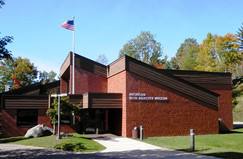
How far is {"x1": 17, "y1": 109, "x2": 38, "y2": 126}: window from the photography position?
67.0 ft

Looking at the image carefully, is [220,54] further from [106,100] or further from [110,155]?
[110,155]

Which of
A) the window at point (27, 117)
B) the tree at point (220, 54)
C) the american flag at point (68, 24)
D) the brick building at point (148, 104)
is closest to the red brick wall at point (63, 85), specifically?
the american flag at point (68, 24)

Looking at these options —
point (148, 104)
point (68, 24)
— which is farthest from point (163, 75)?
point (68, 24)

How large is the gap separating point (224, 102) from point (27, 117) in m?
19.0

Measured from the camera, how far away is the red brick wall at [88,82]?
2308 centimetres

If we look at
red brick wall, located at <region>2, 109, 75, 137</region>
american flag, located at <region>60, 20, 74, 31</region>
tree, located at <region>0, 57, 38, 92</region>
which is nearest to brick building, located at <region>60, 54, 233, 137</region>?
red brick wall, located at <region>2, 109, 75, 137</region>

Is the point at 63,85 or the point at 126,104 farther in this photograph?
the point at 63,85

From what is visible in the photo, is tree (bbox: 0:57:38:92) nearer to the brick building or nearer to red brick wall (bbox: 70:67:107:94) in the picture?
red brick wall (bbox: 70:67:107:94)

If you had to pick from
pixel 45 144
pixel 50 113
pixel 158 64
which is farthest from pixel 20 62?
pixel 45 144

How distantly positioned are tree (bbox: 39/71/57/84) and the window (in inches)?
1344

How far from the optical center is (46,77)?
186 ft

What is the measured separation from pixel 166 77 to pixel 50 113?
30.0 ft

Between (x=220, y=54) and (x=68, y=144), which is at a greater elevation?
(x=220, y=54)

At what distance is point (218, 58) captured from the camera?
42750 mm
